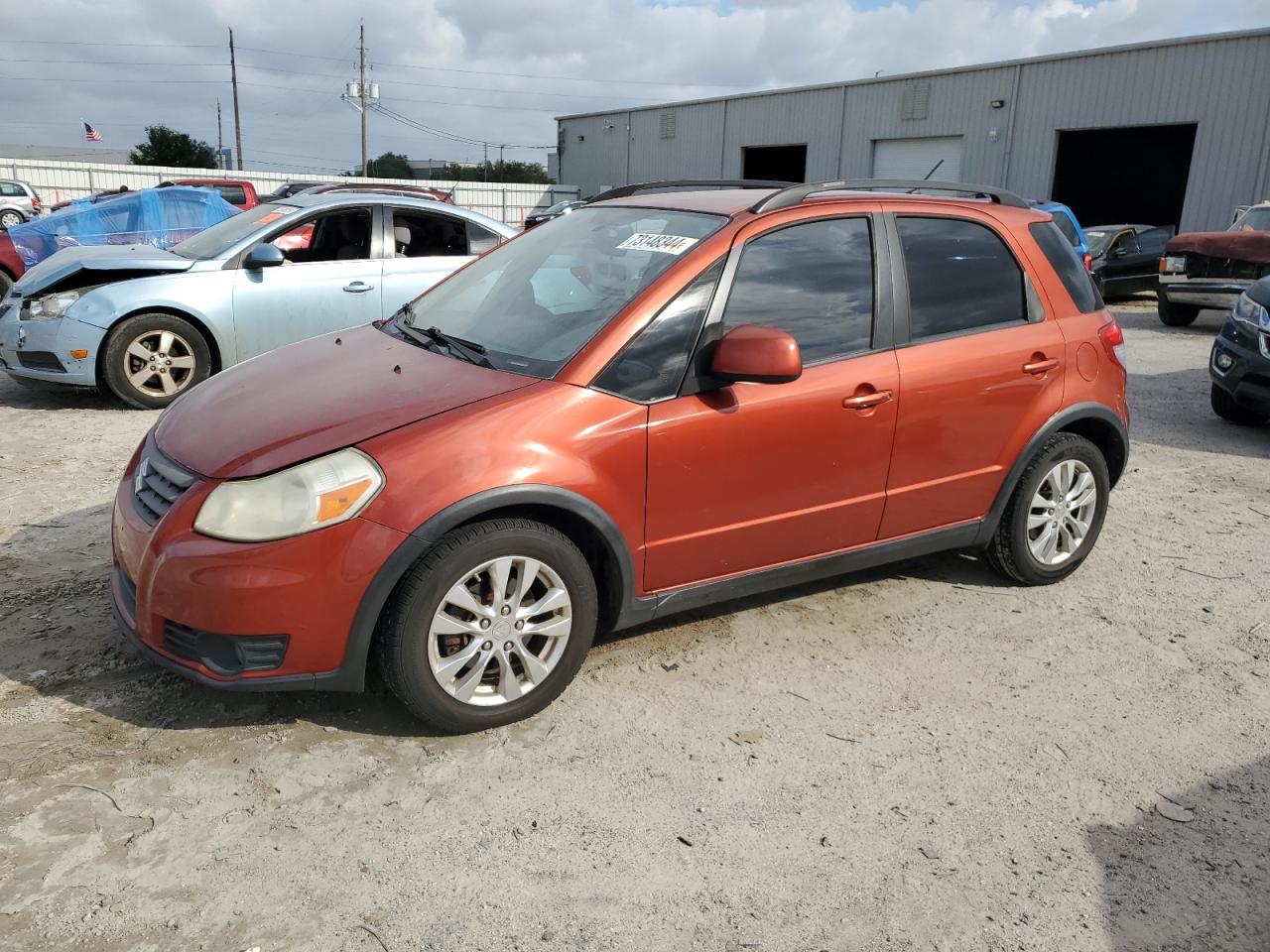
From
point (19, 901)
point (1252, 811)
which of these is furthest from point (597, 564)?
point (1252, 811)

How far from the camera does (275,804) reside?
2783 millimetres

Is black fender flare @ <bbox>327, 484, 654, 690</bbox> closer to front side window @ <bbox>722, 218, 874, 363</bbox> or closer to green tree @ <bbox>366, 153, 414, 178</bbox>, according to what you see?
front side window @ <bbox>722, 218, 874, 363</bbox>

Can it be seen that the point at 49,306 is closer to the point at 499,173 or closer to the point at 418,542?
the point at 418,542

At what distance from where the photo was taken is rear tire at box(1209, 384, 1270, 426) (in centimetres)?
787

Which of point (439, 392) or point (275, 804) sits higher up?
point (439, 392)

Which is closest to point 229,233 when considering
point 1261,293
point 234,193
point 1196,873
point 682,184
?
point 682,184

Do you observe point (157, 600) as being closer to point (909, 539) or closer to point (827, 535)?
point (827, 535)

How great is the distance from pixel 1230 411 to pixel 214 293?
26.2ft

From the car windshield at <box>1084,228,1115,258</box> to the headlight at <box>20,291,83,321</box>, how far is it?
15.3 m

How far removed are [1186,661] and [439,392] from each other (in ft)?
10.1

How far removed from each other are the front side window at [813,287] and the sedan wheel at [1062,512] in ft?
4.17

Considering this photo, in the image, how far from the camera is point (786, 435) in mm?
3494

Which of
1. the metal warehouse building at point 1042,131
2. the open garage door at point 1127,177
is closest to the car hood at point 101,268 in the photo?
the metal warehouse building at point 1042,131

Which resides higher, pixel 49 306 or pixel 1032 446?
pixel 49 306
